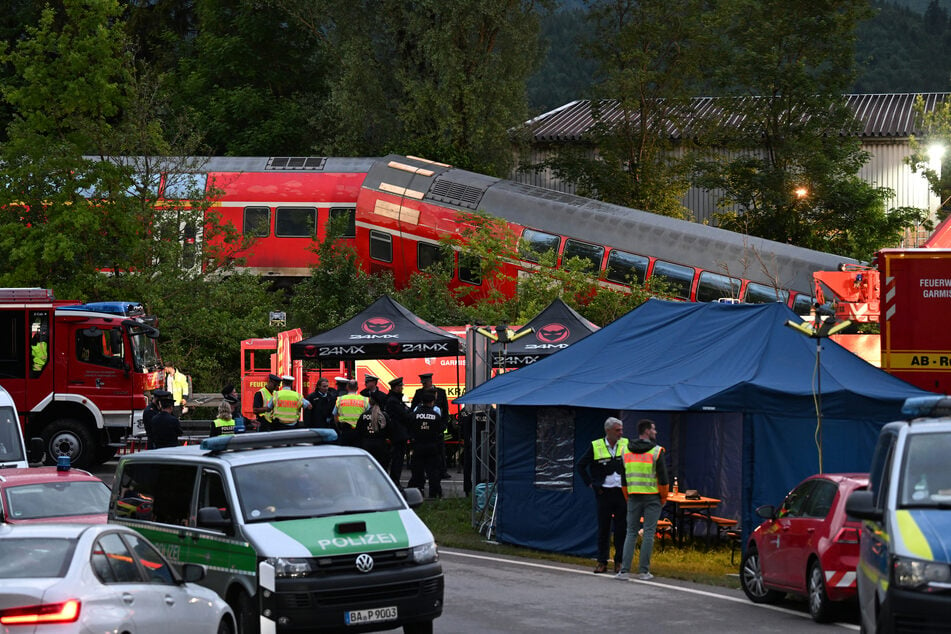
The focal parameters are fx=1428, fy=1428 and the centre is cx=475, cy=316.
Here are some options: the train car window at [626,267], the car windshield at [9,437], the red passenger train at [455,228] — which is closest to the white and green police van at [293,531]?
the car windshield at [9,437]

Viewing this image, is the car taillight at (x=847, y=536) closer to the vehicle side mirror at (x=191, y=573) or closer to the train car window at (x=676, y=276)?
the vehicle side mirror at (x=191, y=573)

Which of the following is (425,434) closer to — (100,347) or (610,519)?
(610,519)

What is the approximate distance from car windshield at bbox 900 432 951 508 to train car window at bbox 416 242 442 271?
93.4 feet

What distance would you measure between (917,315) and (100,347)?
17222 millimetres

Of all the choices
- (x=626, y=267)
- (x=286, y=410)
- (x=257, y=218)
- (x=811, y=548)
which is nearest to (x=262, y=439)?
(x=811, y=548)

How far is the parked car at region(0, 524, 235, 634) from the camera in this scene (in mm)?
8555

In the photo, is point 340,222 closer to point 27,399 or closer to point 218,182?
point 218,182

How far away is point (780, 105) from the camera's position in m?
42.5

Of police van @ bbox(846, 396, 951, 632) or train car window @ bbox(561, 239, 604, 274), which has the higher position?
train car window @ bbox(561, 239, 604, 274)

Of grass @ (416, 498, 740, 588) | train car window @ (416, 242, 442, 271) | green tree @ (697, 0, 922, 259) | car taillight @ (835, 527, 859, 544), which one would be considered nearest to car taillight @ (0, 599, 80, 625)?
car taillight @ (835, 527, 859, 544)

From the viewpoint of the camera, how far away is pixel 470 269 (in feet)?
122

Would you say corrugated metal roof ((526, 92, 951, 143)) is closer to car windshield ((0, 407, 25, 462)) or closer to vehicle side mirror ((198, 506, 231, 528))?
car windshield ((0, 407, 25, 462))

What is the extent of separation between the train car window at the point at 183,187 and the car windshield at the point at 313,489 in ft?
89.4

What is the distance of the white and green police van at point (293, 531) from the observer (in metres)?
11.2
